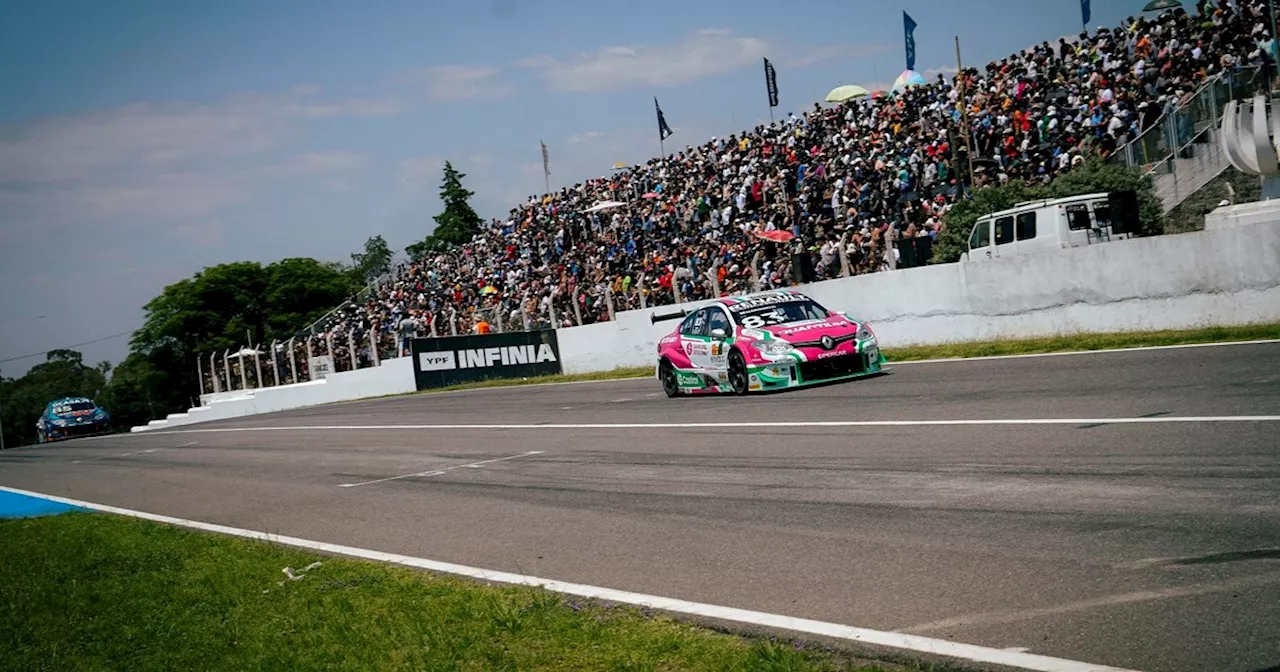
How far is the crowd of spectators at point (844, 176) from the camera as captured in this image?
2305 cm

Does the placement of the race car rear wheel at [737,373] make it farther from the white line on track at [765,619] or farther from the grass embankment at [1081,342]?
the white line on track at [765,619]

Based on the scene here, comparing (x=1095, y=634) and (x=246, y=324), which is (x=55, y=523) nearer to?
(x=1095, y=634)

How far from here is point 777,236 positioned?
27.4m

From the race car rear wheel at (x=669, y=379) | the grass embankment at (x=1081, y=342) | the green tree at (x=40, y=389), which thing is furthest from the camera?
the green tree at (x=40, y=389)

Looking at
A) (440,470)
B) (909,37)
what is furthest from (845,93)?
(440,470)

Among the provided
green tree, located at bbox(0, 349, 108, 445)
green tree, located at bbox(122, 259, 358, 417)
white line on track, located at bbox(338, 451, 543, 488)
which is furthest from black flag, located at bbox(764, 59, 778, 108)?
green tree, located at bbox(0, 349, 108, 445)

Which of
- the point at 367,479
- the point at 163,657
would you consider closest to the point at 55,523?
the point at 367,479

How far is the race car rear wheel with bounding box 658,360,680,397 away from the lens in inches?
738

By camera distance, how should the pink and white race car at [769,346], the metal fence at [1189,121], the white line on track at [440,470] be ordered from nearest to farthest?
1. the white line on track at [440,470]
2. the pink and white race car at [769,346]
3. the metal fence at [1189,121]

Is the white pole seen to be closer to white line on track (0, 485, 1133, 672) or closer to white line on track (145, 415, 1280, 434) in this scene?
white line on track (145, 415, 1280, 434)

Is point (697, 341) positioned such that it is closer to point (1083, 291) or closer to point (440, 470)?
point (440, 470)

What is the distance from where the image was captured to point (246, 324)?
282 ft

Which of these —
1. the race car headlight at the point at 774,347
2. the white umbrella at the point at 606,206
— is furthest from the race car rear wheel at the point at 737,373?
the white umbrella at the point at 606,206

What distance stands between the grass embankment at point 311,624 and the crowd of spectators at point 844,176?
51.3 ft
